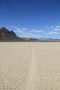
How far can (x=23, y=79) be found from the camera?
8.53 m

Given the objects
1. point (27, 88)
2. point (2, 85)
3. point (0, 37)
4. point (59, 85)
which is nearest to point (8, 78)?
point (2, 85)

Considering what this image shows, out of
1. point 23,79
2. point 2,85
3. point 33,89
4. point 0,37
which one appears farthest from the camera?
point 0,37

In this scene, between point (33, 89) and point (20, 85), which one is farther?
point (20, 85)

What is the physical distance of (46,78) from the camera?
8.80m

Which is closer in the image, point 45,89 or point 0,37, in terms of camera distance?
point 45,89

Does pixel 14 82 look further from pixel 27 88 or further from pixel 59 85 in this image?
pixel 59 85

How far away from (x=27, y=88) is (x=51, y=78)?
2106 millimetres

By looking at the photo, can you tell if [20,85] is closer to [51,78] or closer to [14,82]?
[14,82]

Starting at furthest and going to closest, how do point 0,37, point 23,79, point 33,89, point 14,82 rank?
1. point 0,37
2. point 23,79
3. point 14,82
4. point 33,89

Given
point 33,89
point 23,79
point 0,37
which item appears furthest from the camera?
point 0,37

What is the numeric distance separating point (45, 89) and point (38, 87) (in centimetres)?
37

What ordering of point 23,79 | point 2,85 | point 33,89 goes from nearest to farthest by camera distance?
point 33,89, point 2,85, point 23,79

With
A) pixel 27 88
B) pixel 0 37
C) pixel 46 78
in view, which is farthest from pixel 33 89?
pixel 0 37

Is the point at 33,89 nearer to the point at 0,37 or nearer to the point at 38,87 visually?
the point at 38,87
